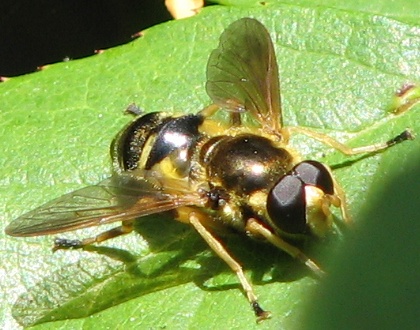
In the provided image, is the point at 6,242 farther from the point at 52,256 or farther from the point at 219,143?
the point at 219,143

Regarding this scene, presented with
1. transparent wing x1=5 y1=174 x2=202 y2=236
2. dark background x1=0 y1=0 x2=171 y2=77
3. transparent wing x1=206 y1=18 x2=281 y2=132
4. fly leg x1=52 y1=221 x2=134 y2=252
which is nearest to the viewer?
transparent wing x1=5 y1=174 x2=202 y2=236

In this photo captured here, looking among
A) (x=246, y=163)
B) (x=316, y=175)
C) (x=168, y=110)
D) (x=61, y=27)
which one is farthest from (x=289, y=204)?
(x=61, y=27)

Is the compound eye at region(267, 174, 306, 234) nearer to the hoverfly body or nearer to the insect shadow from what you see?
the hoverfly body

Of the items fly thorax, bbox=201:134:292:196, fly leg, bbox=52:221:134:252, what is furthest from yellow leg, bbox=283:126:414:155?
fly leg, bbox=52:221:134:252

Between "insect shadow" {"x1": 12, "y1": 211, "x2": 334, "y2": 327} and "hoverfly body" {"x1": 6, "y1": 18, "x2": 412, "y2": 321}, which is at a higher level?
"hoverfly body" {"x1": 6, "y1": 18, "x2": 412, "y2": 321}

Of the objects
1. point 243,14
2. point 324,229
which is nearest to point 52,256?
point 324,229

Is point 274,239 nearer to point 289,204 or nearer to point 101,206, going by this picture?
point 289,204
